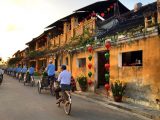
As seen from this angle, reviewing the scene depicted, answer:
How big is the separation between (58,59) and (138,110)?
18656 mm

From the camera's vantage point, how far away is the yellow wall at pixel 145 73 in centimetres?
1300

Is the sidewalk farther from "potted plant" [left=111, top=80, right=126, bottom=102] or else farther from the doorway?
the doorway

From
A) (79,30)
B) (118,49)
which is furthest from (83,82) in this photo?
(79,30)

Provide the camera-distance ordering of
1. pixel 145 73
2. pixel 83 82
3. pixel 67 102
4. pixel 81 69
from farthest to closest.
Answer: pixel 81 69
pixel 83 82
pixel 145 73
pixel 67 102

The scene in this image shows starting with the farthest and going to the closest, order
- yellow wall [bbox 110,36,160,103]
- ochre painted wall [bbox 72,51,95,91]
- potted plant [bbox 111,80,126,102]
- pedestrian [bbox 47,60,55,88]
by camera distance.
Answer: ochre painted wall [bbox 72,51,95,91] → pedestrian [bbox 47,60,55,88] → potted plant [bbox 111,80,126,102] → yellow wall [bbox 110,36,160,103]

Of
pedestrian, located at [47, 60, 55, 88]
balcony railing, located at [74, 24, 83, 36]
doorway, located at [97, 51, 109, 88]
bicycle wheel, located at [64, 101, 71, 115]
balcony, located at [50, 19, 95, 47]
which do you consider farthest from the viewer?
balcony railing, located at [74, 24, 83, 36]

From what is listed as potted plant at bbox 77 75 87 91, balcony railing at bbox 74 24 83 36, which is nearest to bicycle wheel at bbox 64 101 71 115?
potted plant at bbox 77 75 87 91

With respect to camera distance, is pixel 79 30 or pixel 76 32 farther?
pixel 76 32

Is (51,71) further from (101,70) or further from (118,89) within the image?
(118,89)

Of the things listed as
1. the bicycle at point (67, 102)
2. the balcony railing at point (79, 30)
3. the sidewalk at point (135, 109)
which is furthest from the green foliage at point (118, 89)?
the balcony railing at point (79, 30)

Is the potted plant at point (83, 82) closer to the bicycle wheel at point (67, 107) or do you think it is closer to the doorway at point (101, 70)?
the doorway at point (101, 70)

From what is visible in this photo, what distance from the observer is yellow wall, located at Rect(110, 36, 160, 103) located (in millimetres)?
13002

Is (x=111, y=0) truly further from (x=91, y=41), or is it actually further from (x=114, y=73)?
(x=114, y=73)

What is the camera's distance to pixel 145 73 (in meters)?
13.8
